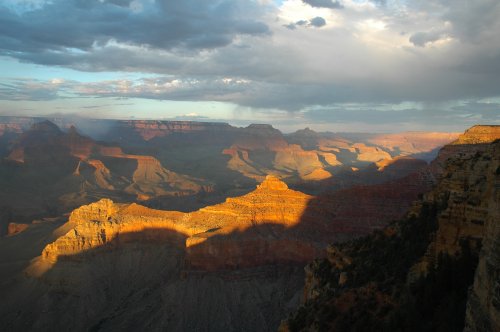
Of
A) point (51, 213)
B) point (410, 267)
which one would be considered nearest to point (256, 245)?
point (410, 267)

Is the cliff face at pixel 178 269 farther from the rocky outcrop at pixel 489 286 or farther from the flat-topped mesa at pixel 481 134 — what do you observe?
the rocky outcrop at pixel 489 286

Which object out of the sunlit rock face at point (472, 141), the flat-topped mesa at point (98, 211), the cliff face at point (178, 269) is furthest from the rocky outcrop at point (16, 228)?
the sunlit rock face at point (472, 141)

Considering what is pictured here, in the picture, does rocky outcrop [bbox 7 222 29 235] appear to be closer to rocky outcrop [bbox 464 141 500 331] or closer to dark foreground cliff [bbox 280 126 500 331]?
dark foreground cliff [bbox 280 126 500 331]

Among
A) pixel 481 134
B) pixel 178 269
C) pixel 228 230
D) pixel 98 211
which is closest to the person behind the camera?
pixel 178 269

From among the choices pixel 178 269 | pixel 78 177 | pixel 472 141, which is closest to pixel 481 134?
pixel 472 141

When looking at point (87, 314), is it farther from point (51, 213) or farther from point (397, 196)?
point (51, 213)

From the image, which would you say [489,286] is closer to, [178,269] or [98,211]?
[178,269]
